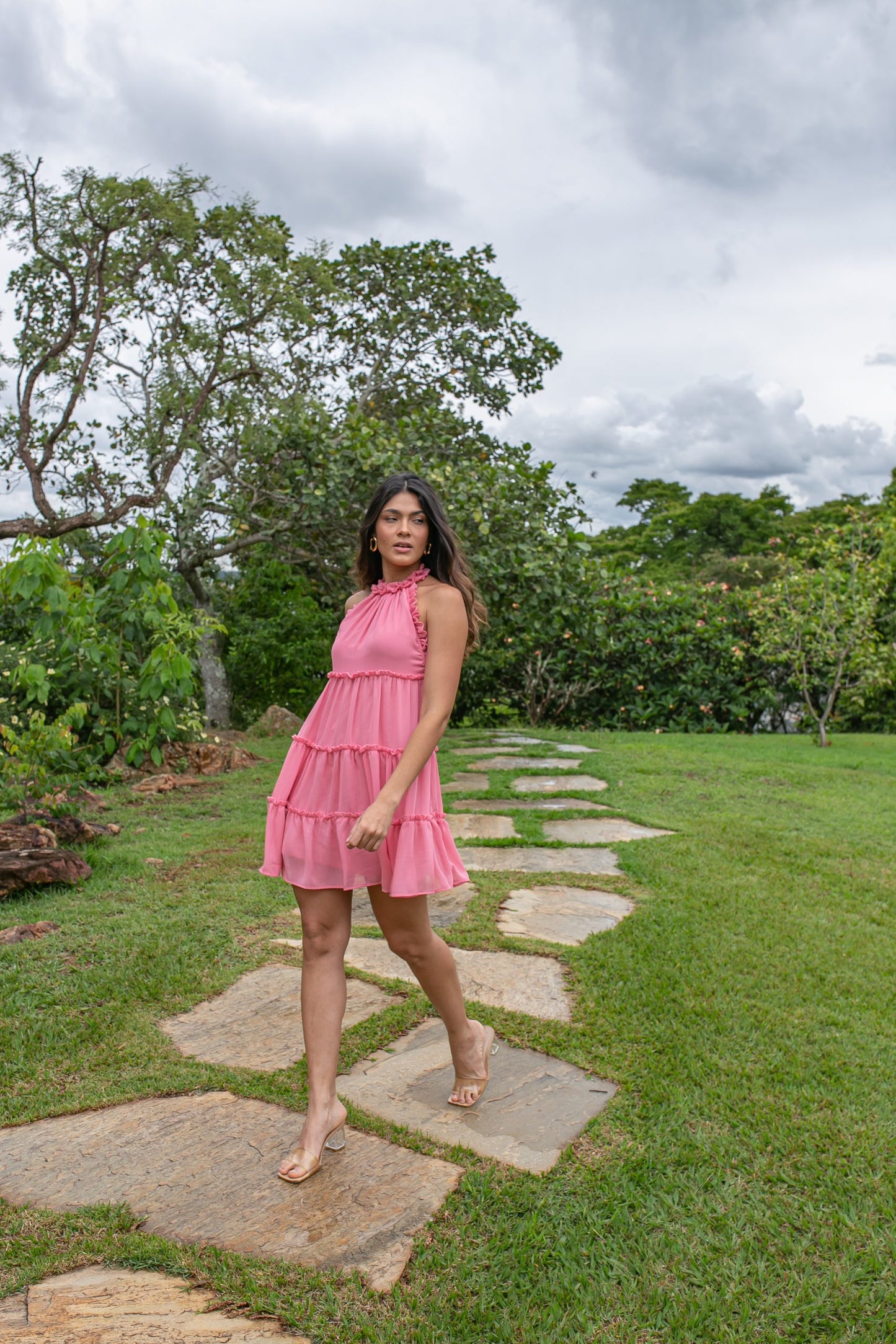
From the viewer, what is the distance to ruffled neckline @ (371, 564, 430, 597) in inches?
94.7

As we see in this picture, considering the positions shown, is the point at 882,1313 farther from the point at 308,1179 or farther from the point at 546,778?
the point at 546,778

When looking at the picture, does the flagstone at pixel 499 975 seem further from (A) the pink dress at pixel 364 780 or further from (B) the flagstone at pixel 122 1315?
(B) the flagstone at pixel 122 1315

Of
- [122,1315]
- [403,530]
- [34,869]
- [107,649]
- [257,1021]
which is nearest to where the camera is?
[122,1315]

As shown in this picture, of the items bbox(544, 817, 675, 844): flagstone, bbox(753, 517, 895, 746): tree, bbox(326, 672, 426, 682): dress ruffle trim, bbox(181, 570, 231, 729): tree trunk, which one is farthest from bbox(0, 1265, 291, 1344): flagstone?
bbox(753, 517, 895, 746): tree

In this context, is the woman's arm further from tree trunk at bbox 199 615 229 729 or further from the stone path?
tree trunk at bbox 199 615 229 729

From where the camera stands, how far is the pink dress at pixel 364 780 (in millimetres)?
2205

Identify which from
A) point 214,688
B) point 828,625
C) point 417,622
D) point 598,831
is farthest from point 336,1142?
point 828,625

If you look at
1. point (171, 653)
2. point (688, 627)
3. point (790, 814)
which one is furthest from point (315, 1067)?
point (688, 627)

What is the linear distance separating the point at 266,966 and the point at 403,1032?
2.18 feet

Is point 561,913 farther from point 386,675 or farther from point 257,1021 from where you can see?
point 386,675

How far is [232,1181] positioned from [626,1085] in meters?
1.01

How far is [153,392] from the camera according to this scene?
9266mm

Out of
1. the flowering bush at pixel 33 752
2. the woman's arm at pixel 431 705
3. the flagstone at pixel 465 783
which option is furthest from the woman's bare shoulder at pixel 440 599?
the flagstone at pixel 465 783

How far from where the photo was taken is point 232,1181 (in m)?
2.04
